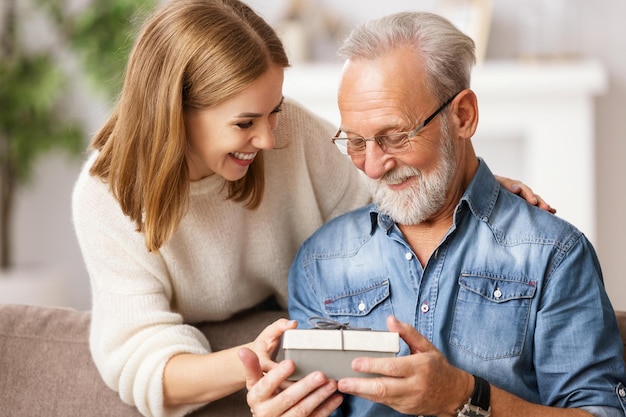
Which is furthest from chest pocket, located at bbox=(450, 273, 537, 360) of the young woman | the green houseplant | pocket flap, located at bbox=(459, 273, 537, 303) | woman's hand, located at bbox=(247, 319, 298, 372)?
the green houseplant

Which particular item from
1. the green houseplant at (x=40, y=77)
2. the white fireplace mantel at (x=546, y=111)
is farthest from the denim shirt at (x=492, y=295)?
the green houseplant at (x=40, y=77)

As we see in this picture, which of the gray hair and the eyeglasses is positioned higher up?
the gray hair

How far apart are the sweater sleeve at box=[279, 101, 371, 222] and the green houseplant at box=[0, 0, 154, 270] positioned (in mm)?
2245

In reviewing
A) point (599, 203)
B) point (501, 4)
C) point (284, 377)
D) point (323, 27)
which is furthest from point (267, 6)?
point (284, 377)

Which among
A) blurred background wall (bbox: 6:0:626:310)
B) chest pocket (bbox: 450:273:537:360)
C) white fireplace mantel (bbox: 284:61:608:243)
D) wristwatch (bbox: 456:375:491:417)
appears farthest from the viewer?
blurred background wall (bbox: 6:0:626:310)

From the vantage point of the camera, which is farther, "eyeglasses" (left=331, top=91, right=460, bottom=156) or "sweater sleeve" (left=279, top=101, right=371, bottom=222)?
"sweater sleeve" (left=279, top=101, right=371, bottom=222)

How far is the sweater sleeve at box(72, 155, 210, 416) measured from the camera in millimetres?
1902

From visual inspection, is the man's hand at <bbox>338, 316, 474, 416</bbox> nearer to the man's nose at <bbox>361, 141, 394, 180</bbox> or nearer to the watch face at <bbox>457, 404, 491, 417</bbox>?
A: the watch face at <bbox>457, 404, 491, 417</bbox>

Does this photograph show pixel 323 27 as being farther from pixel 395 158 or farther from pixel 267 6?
pixel 395 158

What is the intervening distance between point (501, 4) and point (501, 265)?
2.81m

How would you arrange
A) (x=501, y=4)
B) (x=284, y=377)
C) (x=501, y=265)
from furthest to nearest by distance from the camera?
(x=501, y=4), (x=501, y=265), (x=284, y=377)

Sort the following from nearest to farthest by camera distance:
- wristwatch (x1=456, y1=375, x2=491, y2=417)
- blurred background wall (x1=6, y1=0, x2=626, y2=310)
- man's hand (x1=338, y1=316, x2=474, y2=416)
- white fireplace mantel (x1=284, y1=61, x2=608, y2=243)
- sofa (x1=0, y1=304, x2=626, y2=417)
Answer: man's hand (x1=338, y1=316, x2=474, y2=416) < wristwatch (x1=456, y1=375, x2=491, y2=417) < sofa (x1=0, y1=304, x2=626, y2=417) < white fireplace mantel (x1=284, y1=61, x2=608, y2=243) < blurred background wall (x1=6, y1=0, x2=626, y2=310)

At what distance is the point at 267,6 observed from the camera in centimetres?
443

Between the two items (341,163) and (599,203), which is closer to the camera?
(341,163)
